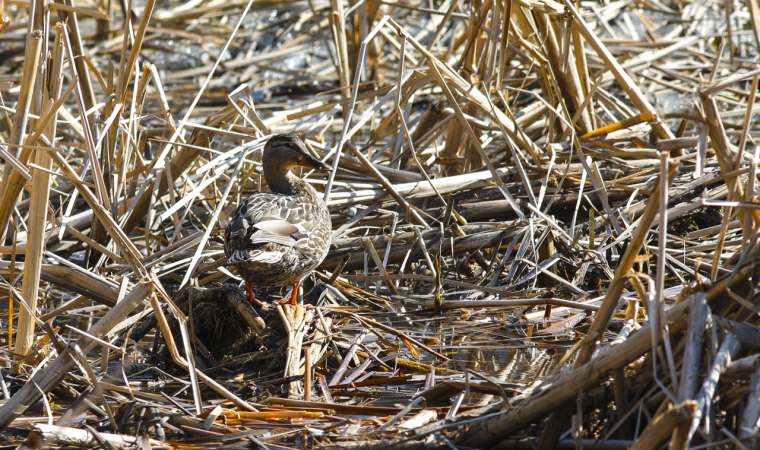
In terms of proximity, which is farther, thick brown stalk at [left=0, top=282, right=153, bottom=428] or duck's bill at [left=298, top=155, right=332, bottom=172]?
duck's bill at [left=298, top=155, right=332, bottom=172]

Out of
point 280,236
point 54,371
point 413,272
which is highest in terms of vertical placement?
point 280,236

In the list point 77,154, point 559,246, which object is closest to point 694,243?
point 559,246

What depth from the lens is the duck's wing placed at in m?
3.72

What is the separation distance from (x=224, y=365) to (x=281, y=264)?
0.66 meters

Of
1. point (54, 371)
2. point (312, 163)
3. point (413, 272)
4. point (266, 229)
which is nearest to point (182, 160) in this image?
point (312, 163)

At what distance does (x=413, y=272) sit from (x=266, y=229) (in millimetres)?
1271

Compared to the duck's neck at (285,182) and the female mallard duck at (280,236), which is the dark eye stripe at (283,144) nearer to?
the female mallard duck at (280,236)

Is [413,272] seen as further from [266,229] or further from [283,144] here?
[266,229]

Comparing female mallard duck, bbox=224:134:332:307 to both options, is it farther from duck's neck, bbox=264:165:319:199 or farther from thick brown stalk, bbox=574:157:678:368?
thick brown stalk, bbox=574:157:678:368

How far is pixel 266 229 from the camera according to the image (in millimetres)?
3824

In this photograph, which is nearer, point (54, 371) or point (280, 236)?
point (54, 371)

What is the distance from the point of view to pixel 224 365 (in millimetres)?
3441

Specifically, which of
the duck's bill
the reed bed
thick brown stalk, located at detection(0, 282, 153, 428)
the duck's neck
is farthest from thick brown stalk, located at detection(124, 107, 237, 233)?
thick brown stalk, located at detection(0, 282, 153, 428)

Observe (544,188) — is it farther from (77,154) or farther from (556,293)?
(77,154)
